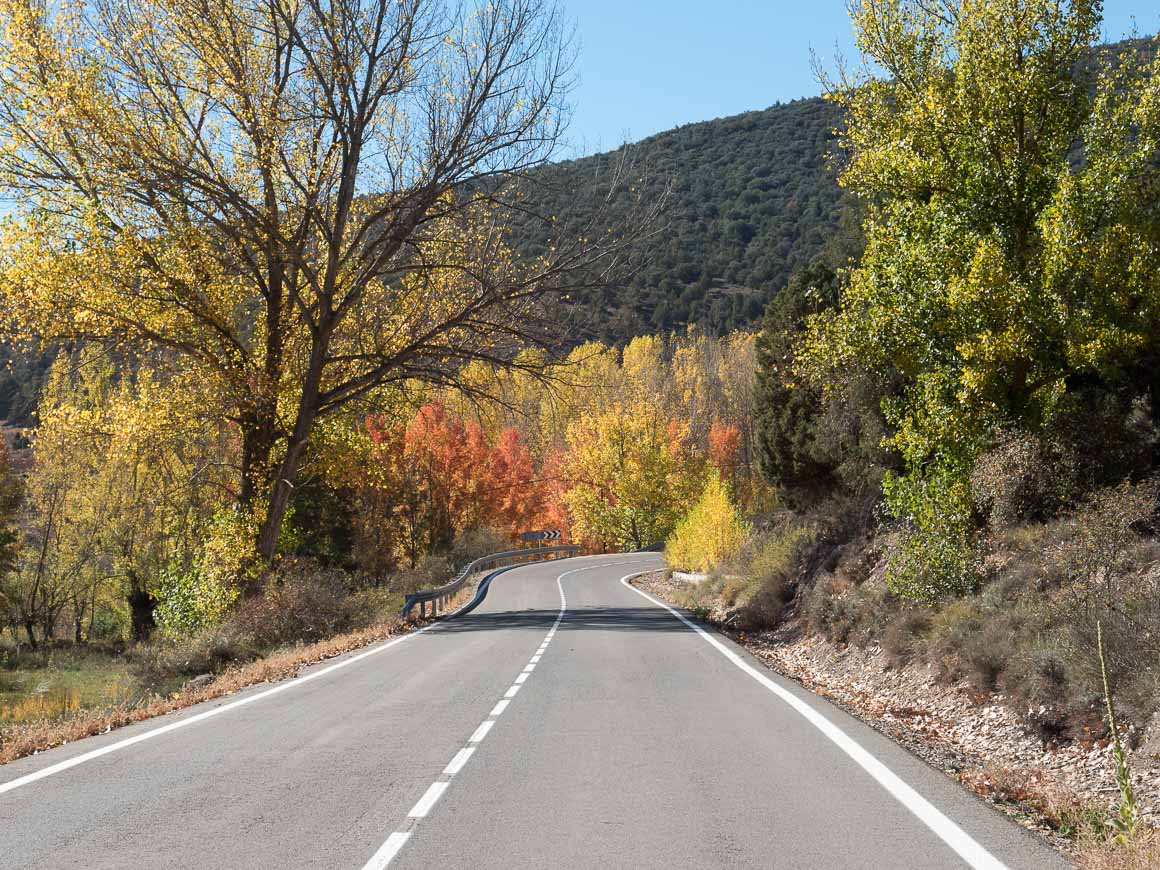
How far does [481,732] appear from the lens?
8930mm

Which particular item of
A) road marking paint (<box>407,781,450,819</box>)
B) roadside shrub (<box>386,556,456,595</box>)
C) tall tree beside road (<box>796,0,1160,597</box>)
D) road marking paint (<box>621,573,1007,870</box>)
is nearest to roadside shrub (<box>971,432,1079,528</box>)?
tall tree beside road (<box>796,0,1160,597</box>)

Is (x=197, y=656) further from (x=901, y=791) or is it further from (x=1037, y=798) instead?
(x=1037, y=798)

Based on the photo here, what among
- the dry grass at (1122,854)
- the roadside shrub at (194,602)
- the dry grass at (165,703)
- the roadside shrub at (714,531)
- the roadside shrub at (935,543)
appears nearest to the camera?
the dry grass at (1122,854)

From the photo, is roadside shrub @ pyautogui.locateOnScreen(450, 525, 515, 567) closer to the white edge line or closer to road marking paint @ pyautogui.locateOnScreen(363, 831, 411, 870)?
the white edge line

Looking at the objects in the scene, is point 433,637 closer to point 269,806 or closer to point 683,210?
point 683,210

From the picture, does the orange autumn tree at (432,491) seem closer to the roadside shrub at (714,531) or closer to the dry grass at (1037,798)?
the roadside shrub at (714,531)

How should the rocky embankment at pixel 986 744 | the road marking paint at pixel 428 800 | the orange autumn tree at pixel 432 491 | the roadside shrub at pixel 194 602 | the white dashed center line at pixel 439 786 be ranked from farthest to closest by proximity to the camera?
1. the orange autumn tree at pixel 432 491
2. the roadside shrub at pixel 194 602
3. the rocky embankment at pixel 986 744
4. the road marking paint at pixel 428 800
5. the white dashed center line at pixel 439 786

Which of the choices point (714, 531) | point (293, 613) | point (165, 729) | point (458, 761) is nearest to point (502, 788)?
point (458, 761)

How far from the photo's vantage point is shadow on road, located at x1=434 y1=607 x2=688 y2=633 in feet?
73.0

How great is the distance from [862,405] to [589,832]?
21360mm

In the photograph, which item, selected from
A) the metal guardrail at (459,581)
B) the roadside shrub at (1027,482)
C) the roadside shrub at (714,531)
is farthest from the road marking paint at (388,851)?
the roadside shrub at (714,531)

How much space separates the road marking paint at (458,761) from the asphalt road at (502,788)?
27 millimetres

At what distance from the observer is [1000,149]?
15156 mm

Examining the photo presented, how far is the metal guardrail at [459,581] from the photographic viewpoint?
25447 mm
